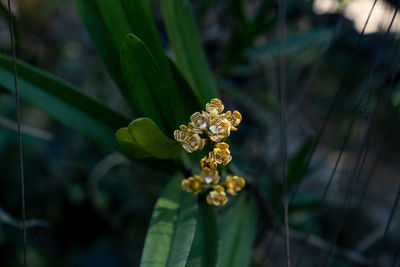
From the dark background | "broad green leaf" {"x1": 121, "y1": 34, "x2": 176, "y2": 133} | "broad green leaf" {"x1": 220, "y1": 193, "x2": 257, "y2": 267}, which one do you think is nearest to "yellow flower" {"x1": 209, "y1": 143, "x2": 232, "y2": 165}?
"broad green leaf" {"x1": 121, "y1": 34, "x2": 176, "y2": 133}

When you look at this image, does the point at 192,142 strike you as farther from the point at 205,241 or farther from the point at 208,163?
the point at 205,241

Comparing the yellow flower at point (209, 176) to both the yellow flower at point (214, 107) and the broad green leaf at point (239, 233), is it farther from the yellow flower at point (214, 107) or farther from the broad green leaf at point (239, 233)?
the broad green leaf at point (239, 233)

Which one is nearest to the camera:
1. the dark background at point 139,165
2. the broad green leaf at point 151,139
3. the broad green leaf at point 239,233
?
the broad green leaf at point 151,139

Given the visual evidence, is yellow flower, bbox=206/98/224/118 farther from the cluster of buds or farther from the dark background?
the dark background

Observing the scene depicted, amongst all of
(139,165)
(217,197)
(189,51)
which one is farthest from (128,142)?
(139,165)

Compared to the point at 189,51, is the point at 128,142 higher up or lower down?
lower down

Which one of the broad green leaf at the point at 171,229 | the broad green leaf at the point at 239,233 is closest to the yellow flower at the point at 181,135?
the broad green leaf at the point at 171,229
